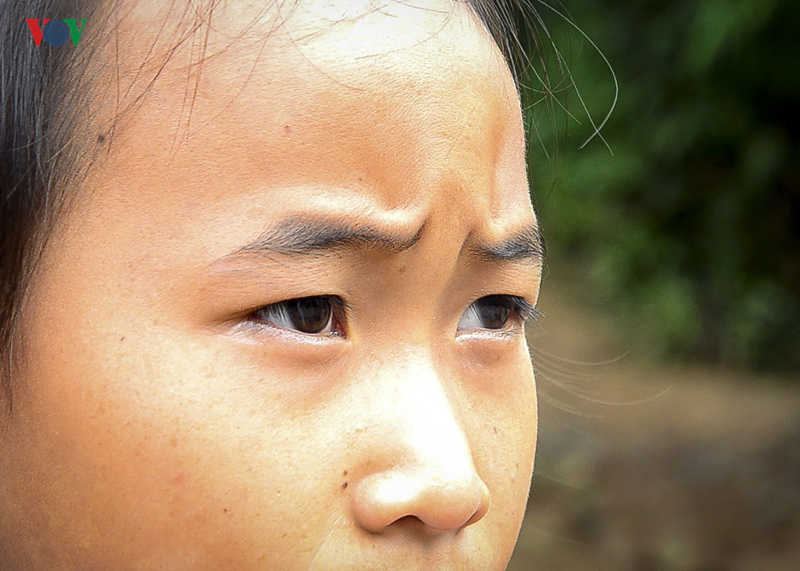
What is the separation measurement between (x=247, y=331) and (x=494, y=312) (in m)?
0.35

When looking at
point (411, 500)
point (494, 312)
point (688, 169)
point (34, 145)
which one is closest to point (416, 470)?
point (411, 500)

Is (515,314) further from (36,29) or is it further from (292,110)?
(36,29)

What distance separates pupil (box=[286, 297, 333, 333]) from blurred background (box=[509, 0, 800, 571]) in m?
1.64

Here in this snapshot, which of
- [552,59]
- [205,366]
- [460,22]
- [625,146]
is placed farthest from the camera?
[625,146]

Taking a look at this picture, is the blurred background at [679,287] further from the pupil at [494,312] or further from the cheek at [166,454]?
the cheek at [166,454]

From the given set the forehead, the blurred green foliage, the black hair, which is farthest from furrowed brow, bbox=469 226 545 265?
the blurred green foliage

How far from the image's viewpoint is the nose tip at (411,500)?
0.88 meters

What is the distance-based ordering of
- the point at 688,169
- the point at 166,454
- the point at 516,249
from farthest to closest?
1. the point at 688,169
2. the point at 516,249
3. the point at 166,454

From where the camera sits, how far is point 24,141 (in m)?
0.93

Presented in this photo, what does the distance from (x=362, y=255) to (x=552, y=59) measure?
202 cm

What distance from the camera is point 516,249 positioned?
3.59 feet

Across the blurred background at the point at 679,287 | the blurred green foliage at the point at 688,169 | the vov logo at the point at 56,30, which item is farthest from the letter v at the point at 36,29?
the blurred green foliage at the point at 688,169

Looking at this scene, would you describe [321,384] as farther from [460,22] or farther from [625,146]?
[625,146]

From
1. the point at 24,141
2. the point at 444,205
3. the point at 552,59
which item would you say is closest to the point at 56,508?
the point at 24,141
